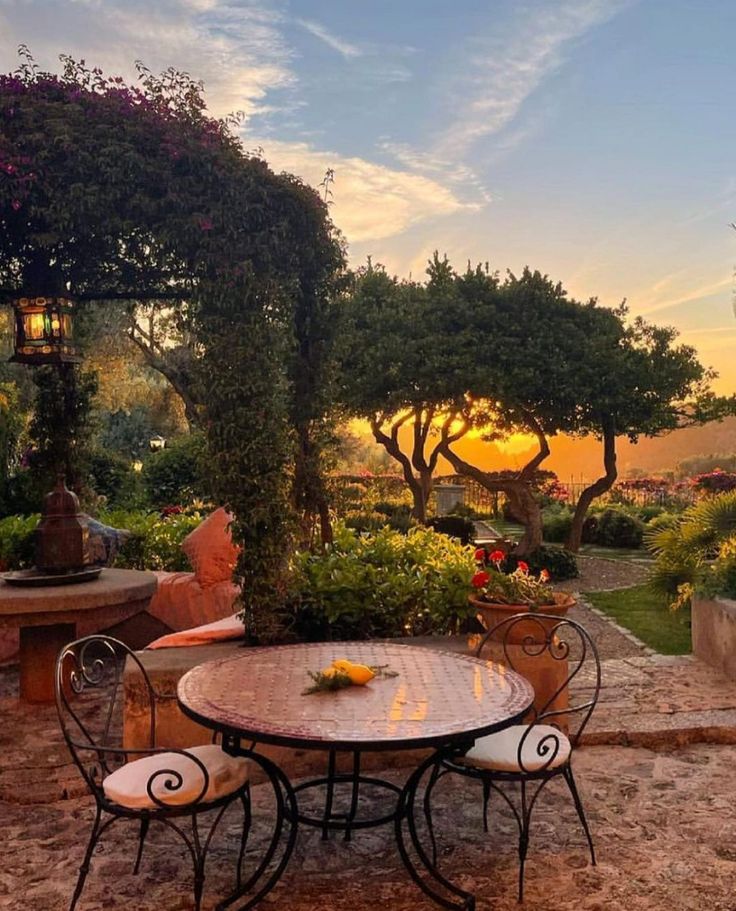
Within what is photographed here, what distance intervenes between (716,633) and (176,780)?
4668mm

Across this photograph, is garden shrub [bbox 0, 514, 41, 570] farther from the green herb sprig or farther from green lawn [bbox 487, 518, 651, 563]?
green lawn [bbox 487, 518, 651, 563]

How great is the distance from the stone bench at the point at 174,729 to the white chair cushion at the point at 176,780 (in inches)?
40.0

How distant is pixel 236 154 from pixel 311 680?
10.5 feet

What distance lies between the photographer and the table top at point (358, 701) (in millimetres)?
2686

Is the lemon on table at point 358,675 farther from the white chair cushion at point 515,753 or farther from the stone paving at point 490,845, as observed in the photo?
the stone paving at point 490,845

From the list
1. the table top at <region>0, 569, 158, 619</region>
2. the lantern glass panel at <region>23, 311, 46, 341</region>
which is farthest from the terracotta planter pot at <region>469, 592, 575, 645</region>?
the lantern glass panel at <region>23, 311, 46, 341</region>

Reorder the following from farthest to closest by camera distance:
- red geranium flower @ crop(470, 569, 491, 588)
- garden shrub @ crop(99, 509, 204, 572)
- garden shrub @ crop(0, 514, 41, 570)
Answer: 1. garden shrub @ crop(99, 509, 204, 572)
2. garden shrub @ crop(0, 514, 41, 570)
3. red geranium flower @ crop(470, 569, 491, 588)

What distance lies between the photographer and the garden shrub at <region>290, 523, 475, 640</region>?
15.5ft

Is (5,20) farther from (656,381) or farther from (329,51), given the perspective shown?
(656,381)

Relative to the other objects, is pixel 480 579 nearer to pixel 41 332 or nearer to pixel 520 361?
pixel 41 332

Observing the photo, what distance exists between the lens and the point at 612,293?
14.5 metres

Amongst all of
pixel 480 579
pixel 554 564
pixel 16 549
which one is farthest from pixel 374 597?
pixel 554 564

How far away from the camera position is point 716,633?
6109 millimetres

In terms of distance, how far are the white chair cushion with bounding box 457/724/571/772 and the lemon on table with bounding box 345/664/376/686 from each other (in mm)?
501
